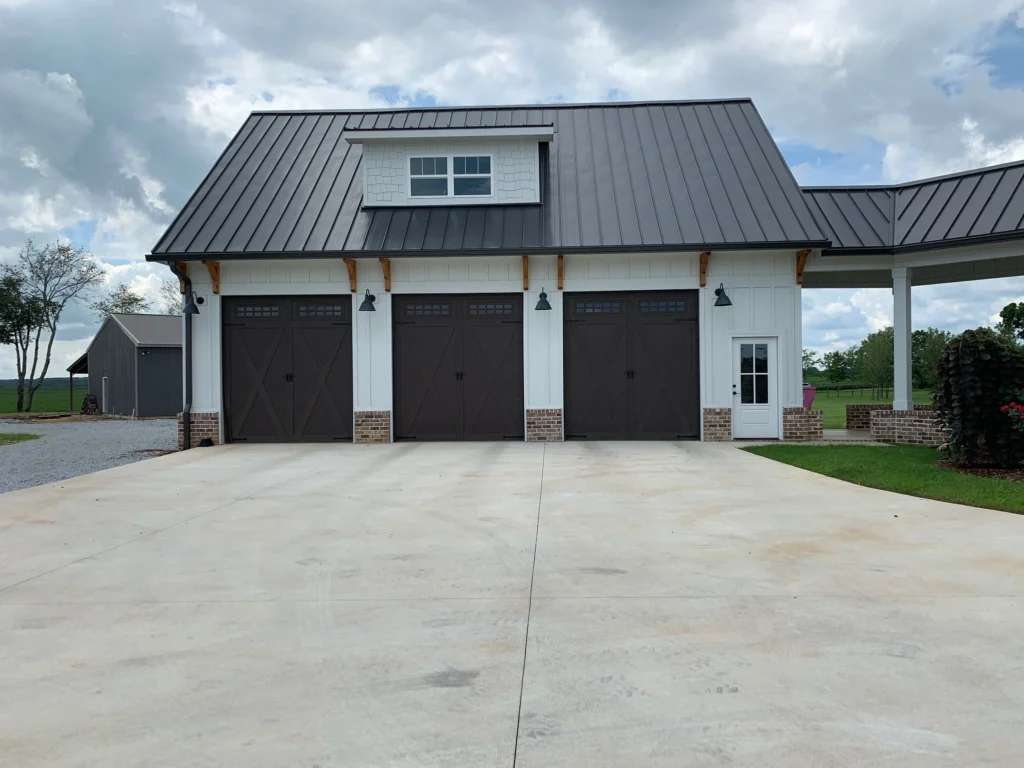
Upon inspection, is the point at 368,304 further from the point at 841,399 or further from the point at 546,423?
the point at 841,399

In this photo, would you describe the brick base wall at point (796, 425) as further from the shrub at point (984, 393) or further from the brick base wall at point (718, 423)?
the shrub at point (984, 393)

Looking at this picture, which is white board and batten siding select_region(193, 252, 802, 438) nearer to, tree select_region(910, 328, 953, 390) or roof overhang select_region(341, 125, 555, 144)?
roof overhang select_region(341, 125, 555, 144)

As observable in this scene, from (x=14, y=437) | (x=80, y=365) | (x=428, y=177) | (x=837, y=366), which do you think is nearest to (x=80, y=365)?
(x=80, y=365)

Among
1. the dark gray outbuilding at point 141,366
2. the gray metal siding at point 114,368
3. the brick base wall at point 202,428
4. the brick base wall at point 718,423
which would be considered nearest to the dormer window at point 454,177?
the brick base wall at point 202,428

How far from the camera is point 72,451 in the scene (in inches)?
561

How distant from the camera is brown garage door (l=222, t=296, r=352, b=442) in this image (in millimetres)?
13984

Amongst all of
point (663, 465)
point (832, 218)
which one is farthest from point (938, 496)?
point (832, 218)

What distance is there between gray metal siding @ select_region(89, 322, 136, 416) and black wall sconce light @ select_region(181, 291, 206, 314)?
15.3 m

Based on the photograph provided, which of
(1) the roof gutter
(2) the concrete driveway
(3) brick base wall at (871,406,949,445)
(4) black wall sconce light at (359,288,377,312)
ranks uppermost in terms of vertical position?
(1) the roof gutter

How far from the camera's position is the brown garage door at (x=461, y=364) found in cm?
1388

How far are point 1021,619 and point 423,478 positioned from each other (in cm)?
675

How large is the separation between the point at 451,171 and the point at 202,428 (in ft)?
23.3

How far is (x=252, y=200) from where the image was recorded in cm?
1479

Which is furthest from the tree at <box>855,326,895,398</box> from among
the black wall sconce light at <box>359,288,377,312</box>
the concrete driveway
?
the concrete driveway
